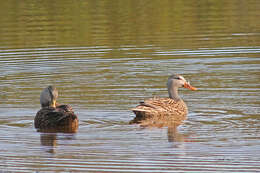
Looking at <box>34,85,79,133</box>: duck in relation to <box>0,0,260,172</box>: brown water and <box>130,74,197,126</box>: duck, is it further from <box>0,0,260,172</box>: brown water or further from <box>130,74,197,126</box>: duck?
<box>130,74,197,126</box>: duck

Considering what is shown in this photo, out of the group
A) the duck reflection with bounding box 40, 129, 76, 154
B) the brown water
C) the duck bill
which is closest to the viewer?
the brown water

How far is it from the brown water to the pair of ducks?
0.80 feet

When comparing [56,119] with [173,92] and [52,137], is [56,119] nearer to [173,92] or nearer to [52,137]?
[52,137]

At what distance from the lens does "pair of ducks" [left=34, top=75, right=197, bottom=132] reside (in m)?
12.5

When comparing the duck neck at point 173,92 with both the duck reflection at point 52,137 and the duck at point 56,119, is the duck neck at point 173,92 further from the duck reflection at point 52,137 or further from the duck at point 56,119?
the duck reflection at point 52,137

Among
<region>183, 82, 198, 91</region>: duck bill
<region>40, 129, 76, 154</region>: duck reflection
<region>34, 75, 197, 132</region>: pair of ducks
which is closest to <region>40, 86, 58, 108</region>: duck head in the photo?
<region>34, 75, 197, 132</region>: pair of ducks

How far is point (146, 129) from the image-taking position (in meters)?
12.2

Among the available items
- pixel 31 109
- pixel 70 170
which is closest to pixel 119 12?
pixel 31 109

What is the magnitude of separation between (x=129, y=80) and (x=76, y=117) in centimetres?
407

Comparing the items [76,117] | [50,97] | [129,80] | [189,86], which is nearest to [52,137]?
[76,117]

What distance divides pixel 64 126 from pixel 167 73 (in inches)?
202

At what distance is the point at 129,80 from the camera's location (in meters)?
16.4

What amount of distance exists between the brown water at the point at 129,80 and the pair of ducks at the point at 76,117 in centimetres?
24

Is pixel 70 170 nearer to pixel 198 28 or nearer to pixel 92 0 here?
pixel 198 28
